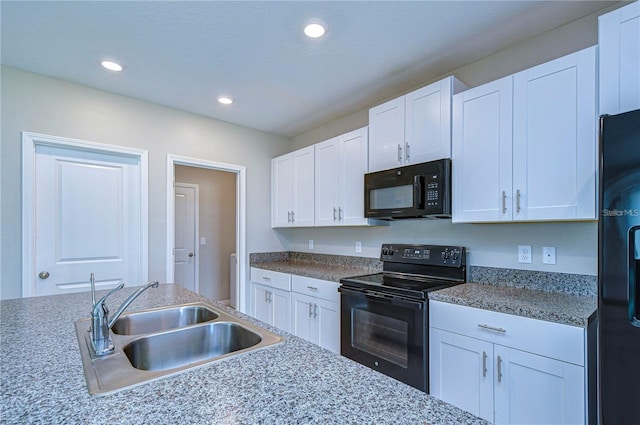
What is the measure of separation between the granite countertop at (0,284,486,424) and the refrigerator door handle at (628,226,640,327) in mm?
899

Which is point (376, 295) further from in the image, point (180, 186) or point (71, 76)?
point (180, 186)

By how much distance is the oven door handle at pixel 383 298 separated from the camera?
1.96 meters

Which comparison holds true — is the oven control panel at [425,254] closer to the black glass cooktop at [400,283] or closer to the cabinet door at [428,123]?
the black glass cooktop at [400,283]

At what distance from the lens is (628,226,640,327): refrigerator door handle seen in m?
1.09

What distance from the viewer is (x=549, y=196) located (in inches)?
67.0

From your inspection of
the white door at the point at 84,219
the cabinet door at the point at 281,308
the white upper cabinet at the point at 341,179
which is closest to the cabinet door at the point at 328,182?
the white upper cabinet at the point at 341,179

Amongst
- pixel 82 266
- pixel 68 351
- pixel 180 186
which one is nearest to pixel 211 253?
pixel 180 186

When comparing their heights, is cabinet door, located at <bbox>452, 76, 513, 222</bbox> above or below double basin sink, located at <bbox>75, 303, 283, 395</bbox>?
above

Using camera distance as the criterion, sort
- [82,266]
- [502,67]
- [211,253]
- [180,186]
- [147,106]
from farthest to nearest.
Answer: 1. [211,253]
2. [180,186]
3. [147,106]
4. [82,266]
5. [502,67]

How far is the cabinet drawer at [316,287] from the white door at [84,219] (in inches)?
56.6

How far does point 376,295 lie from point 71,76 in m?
2.95

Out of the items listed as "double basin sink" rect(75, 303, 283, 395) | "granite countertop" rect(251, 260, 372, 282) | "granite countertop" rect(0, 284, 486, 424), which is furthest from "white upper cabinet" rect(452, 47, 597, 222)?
"double basin sink" rect(75, 303, 283, 395)

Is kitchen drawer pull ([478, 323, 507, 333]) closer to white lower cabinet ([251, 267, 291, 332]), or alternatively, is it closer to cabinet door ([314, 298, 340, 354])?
cabinet door ([314, 298, 340, 354])

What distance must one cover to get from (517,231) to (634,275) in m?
1.00
